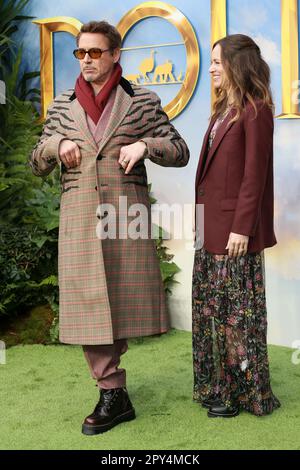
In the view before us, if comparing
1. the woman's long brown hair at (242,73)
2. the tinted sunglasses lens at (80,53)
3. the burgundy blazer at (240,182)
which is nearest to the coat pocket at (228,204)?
the burgundy blazer at (240,182)

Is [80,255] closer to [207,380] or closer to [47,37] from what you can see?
[207,380]

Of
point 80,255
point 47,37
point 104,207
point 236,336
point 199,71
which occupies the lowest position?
point 236,336

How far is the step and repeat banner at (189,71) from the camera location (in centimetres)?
496

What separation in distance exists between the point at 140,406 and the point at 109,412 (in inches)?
14.9

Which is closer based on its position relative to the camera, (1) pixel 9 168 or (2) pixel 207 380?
(2) pixel 207 380

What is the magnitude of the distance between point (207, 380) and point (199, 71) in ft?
7.88

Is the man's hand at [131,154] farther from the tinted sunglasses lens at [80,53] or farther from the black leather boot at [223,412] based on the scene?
the black leather boot at [223,412]

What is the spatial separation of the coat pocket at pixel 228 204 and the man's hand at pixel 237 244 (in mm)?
125

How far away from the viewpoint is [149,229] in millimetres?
3594

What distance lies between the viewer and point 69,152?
3400 mm

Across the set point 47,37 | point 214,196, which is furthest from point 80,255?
point 47,37

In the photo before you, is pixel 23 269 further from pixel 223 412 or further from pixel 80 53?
pixel 80 53

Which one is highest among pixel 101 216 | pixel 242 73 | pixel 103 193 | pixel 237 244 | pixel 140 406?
pixel 242 73

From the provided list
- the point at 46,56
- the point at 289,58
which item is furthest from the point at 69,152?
the point at 46,56
